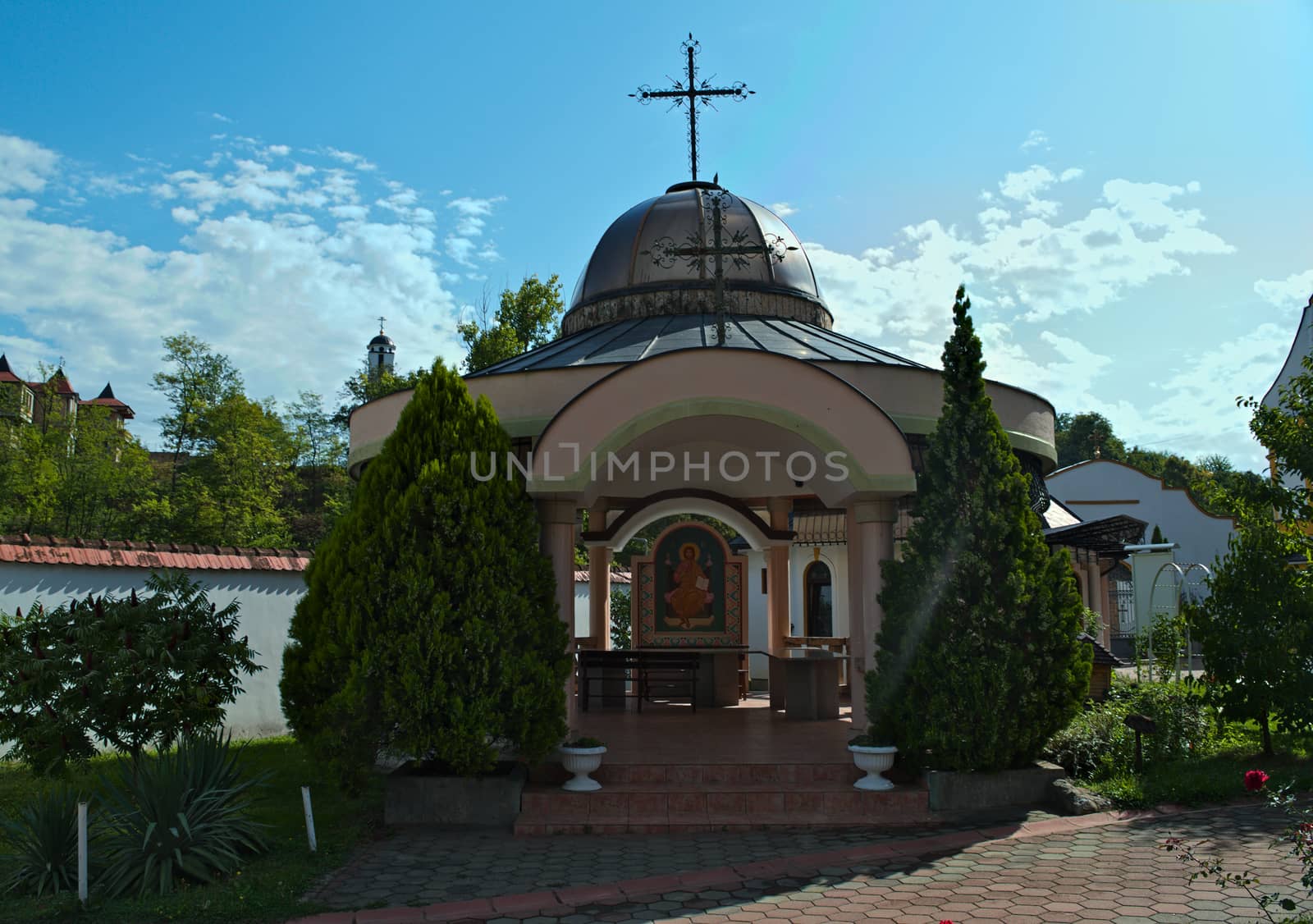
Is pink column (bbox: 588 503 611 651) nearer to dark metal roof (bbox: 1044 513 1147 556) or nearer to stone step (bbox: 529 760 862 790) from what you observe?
stone step (bbox: 529 760 862 790)

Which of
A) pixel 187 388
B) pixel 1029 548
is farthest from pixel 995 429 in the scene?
pixel 187 388

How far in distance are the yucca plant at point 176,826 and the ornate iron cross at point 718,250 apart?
19.0 feet

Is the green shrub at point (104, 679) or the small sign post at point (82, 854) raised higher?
the green shrub at point (104, 679)

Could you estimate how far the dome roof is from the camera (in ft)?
41.1

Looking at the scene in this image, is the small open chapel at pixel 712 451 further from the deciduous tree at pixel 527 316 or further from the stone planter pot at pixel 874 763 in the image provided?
the deciduous tree at pixel 527 316

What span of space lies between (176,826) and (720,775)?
4.26m

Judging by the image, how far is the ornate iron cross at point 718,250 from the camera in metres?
10.1

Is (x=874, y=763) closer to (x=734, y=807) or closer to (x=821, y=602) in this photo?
(x=734, y=807)

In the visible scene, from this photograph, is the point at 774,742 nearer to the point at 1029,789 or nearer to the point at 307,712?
the point at 1029,789

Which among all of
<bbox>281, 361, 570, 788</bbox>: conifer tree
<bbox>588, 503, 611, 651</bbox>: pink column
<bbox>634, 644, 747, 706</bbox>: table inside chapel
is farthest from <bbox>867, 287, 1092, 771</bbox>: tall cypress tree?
<bbox>588, 503, 611, 651</bbox>: pink column

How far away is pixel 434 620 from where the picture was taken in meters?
7.62

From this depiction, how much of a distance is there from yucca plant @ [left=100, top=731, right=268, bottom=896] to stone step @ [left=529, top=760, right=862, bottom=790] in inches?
101

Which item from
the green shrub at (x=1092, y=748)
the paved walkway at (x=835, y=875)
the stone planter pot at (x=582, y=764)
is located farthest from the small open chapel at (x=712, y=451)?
the green shrub at (x=1092, y=748)

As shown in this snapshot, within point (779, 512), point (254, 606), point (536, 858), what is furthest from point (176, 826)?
point (779, 512)
